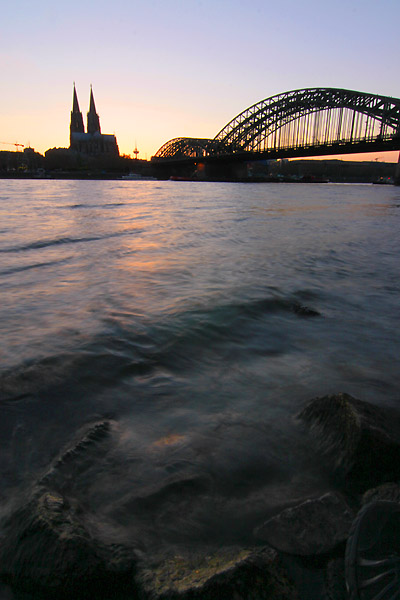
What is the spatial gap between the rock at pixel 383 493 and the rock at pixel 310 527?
15 cm

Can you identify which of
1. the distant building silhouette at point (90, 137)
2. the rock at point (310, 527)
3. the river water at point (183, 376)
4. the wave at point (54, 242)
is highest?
the distant building silhouette at point (90, 137)

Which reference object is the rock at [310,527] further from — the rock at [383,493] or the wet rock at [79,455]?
the wet rock at [79,455]

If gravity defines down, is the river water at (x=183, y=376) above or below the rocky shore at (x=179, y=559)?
below

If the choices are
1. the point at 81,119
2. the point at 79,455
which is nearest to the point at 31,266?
the point at 79,455

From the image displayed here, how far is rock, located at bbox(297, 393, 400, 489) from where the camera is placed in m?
2.19

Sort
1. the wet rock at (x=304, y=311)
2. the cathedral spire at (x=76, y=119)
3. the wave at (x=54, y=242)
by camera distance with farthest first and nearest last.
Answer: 1. the cathedral spire at (x=76, y=119)
2. the wave at (x=54, y=242)
3. the wet rock at (x=304, y=311)

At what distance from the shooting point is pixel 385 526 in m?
1.50

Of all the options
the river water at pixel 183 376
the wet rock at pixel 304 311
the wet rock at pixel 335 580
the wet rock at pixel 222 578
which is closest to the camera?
the wet rock at pixel 222 578

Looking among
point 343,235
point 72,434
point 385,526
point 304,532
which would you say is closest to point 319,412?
point 304,532

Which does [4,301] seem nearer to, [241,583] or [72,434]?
[72,434]

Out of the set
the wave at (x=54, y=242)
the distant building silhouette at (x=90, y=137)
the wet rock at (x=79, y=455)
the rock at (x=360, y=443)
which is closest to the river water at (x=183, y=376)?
the wet rock at (x=79, y=455)

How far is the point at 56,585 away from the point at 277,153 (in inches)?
3213

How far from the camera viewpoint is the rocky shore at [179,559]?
1496 mm

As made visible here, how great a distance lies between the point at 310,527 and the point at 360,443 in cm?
64
